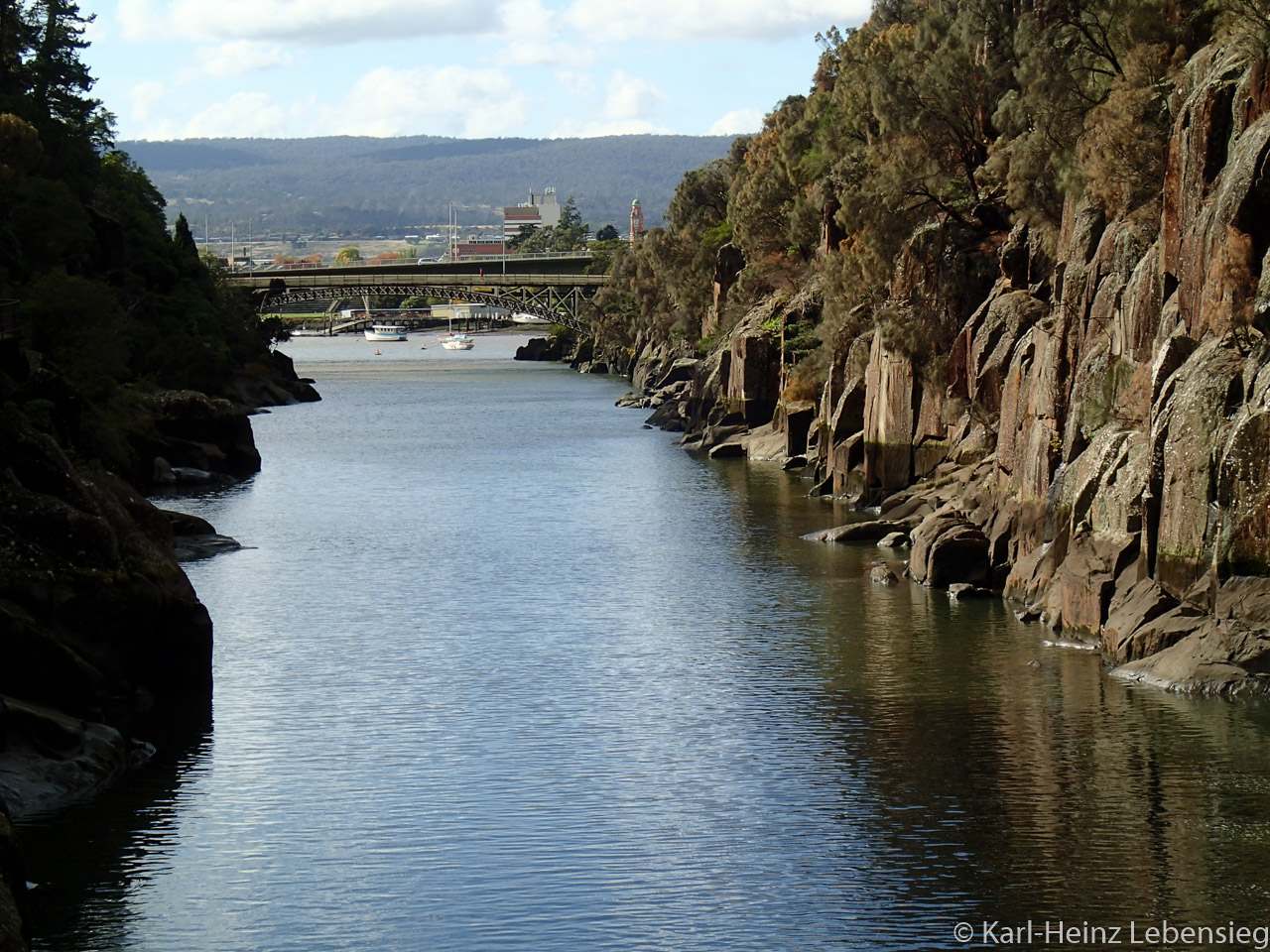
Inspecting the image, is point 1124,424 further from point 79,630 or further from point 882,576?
point 79,630

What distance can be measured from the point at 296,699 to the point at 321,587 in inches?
571

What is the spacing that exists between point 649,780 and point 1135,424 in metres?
19.4

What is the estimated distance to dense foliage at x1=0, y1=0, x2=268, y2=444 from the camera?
66.9 metres

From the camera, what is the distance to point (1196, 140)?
4391 cm

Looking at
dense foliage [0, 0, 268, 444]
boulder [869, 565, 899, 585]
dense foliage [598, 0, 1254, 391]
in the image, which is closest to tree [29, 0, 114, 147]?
dense foliage [0, 0, 268, 444]

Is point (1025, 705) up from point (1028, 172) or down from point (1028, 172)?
down

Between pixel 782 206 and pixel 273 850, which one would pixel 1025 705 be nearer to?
pixel 273 850

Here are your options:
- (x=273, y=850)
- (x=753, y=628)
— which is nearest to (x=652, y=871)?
(x=273, y=850)

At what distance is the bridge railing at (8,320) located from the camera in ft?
132

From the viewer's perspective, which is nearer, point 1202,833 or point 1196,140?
point 1202,833

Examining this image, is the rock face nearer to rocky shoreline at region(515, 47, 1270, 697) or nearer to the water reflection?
the water reflection

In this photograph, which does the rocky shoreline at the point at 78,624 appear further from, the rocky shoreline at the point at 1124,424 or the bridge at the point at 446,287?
the bridge at the point at 446,287

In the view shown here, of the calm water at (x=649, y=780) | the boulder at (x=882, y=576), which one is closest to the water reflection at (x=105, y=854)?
the calm water at (x=649, y=780)

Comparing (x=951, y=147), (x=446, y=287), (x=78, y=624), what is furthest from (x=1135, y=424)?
(x=446, y=287)
